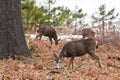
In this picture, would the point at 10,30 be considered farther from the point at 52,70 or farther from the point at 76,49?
the point at 52,70

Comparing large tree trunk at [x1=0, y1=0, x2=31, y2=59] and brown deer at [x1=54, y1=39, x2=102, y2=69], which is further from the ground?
large tree trunk at [x1=0, y1=0, x2=31, y2=59]

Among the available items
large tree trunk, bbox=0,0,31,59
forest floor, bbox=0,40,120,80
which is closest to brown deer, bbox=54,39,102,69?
forest floor, bbox=0,40,120,80

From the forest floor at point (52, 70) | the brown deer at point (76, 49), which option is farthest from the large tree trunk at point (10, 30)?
the brown deer at point (76, 49)

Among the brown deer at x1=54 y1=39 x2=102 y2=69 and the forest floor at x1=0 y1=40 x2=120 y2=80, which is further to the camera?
the brown deer at x1=54 y1=39 x2=102 y2=69

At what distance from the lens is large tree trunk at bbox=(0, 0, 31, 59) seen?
11648 mm

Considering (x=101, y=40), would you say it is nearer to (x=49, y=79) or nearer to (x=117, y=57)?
(x=117, y=57)

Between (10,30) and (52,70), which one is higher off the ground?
(10,30)

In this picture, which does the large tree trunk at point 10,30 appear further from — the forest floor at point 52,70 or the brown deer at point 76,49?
the brown deer at point 76,49

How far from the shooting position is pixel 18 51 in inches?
468

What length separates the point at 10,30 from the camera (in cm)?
1180

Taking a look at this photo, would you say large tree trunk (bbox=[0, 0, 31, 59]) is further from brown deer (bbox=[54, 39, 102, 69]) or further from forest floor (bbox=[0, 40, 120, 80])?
brown deer (bbox=[54, 39, 102, 69])

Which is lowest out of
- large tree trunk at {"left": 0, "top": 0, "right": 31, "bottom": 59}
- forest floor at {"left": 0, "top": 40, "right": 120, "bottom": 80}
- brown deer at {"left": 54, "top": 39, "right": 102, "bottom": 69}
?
forest floor at {"left": 0, "top": 40, "right": 120, "bottom": 80}

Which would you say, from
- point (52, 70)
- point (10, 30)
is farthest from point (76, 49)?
point (10, 30)

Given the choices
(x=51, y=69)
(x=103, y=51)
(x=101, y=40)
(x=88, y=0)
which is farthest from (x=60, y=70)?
(x=88, y=0)
